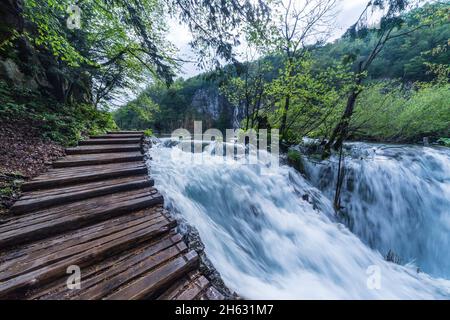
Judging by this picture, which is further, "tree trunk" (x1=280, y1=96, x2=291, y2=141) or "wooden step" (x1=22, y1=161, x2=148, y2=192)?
"tree trunk" (x1=280, y1=96, x2=291, y2=141)

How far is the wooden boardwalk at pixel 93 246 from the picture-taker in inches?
47.8

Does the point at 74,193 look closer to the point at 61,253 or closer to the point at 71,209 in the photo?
the point at 71,209

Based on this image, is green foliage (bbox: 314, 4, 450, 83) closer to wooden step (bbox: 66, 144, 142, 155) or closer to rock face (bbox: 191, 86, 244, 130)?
wooden step (bbox: 66, 144, 142, 155)

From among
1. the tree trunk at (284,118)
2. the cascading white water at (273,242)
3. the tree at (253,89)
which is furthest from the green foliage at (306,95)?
the cascading white water at (273,242)

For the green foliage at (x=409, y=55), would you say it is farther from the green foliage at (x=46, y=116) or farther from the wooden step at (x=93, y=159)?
the green foliage at (x=46, y=116)

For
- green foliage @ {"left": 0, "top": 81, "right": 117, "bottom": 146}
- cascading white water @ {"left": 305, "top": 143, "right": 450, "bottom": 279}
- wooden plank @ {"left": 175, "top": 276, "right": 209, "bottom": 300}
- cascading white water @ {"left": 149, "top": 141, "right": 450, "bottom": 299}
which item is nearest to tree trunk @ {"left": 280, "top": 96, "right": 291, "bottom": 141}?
cascading white water @ {"left": 305, "top": 143, "right": 450, "bottom": 279}

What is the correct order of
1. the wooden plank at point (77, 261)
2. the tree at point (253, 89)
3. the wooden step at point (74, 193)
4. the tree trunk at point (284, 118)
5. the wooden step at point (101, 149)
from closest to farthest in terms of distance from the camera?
the wooden plank at point (77, 261), the wooden step at point (74, 193), the wooden step at point (101, 149), the tree trunk at point (284, 118), the tree at point (253, 89)

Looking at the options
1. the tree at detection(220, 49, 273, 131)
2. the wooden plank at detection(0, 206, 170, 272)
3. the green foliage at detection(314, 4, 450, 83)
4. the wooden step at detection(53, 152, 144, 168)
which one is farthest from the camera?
the green foliage at detection(314, 4, 450, 83)

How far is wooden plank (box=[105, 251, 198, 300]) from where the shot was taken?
47.7 inches

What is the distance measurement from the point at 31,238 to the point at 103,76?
24.6 feet

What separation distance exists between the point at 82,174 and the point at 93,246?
4.84 feet
